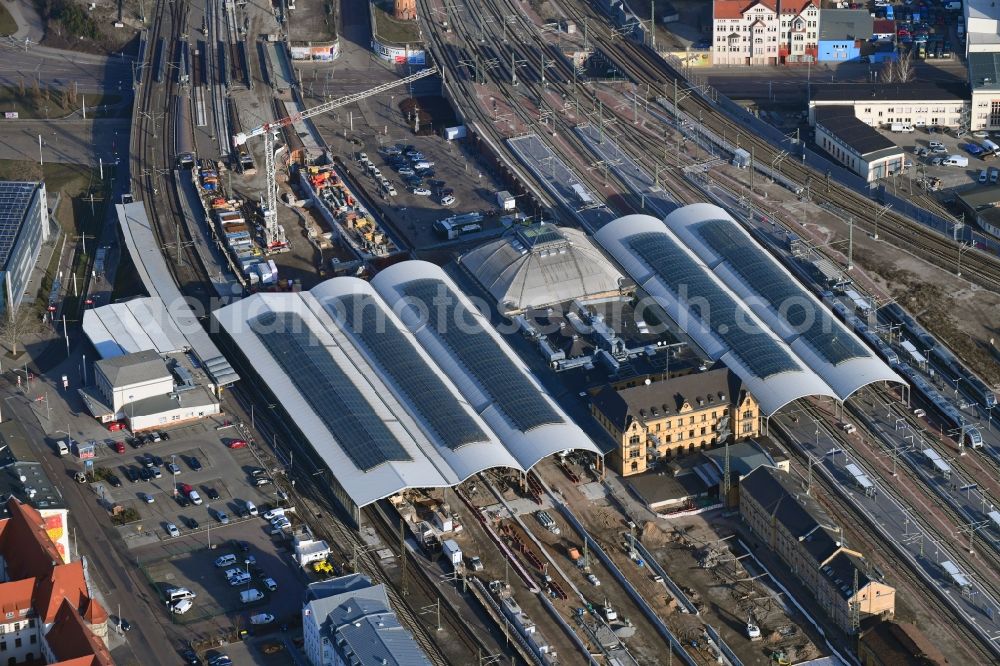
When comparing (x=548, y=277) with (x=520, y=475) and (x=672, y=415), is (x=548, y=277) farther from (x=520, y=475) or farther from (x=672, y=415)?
(x=520, y=475)

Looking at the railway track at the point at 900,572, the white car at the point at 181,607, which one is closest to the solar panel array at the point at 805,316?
the railway track at the point at 900,572

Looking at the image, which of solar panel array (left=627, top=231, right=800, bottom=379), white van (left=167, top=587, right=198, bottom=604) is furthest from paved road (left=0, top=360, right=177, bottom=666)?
solar panel array (left=627, top=231, right=800, bottom=379)

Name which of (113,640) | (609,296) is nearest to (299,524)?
(113,640)

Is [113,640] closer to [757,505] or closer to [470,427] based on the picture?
[470,427]

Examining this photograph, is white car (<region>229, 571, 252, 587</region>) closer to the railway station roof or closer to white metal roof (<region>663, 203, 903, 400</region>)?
the railway station roof

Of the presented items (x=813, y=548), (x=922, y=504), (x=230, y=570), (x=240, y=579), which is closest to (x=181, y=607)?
(x=240, y=579)

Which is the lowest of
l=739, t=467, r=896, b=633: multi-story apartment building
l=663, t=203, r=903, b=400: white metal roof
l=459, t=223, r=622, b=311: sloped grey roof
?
l=739, t=467, r=896, b=633: multi-story apartment building
